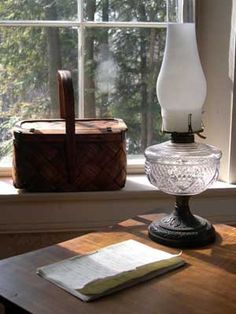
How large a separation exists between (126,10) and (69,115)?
43 cm

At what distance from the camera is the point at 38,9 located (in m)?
1.63

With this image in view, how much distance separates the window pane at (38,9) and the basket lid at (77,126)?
1.04 feet

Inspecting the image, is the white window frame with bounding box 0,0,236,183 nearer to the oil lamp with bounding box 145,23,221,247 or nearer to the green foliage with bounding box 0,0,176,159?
the green foliage with bounding box 0,0,176,159

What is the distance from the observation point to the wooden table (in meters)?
→ 0.90

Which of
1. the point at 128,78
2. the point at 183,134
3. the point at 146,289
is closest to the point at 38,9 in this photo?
the point at 128,78

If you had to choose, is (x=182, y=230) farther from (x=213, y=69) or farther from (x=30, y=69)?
(x=30, y=69)

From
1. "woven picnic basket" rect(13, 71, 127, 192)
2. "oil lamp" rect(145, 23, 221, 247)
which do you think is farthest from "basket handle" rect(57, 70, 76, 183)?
"oil lamp" rect(145, 23, 221, 247)

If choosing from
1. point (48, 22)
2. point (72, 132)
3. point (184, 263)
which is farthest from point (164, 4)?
point (184, 263)

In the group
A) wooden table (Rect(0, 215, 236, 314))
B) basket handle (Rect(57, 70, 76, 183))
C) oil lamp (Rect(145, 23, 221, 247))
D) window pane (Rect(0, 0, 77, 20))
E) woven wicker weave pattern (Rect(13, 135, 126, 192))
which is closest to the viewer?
wooden table (Rect(0, 215, 236, 314))

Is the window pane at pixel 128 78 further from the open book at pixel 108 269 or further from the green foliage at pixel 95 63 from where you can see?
the open book at pixel 108 269

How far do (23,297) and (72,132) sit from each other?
0.63m

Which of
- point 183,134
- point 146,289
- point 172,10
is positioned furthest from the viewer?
point 172,10

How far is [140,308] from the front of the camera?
35.6 inches

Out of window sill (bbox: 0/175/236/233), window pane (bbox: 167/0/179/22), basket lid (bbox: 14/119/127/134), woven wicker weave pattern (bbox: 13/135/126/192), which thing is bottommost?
window sill (bbox: 0/175/236/233)
